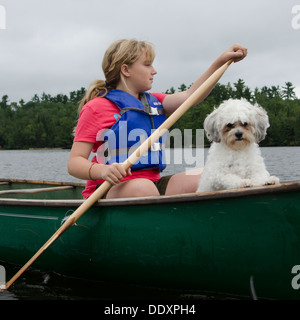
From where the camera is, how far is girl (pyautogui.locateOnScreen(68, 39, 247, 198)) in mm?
3479

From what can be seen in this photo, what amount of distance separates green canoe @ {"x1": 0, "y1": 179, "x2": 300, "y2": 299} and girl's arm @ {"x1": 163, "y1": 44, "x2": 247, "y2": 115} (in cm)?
106

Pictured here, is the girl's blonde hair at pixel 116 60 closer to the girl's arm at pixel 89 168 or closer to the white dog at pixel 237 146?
the girl's arm at pixel 89 168

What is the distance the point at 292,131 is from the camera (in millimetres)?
64688

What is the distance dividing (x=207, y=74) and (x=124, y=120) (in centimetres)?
89

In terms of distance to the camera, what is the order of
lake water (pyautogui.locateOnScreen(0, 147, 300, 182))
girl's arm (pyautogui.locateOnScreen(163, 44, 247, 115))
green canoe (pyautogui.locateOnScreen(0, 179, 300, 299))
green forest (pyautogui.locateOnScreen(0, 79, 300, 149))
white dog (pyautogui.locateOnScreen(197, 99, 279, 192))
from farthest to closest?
green forest (pyautogui.locateOnScreen(0, 79, 300, 149)) → lake water (pyautogui.locateOnScreen(0, 147, 300, 182)) → girl's arm (pyautogui.locateOnScreen(163, 44, 247, 115)) → white dog (pyautogui.locateOnScreen(197, 99, 279, 192)) → green canoe (pyautogui.locateOnScreen(0, 179, 300, 299))

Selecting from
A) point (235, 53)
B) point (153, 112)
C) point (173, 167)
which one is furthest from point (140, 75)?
point (173, 167)

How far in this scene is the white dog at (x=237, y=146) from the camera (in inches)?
120

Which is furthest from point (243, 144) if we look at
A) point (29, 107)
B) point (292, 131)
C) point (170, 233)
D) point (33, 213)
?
point (29, 107)

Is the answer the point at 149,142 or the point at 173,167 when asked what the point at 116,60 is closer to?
the point at 149,142

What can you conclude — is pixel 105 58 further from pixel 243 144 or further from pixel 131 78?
pixel 243 144

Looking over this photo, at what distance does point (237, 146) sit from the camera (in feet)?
10.1

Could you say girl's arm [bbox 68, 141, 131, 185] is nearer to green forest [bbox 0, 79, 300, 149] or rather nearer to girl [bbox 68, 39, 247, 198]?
girl [bbox 68, 39, 247, 198]

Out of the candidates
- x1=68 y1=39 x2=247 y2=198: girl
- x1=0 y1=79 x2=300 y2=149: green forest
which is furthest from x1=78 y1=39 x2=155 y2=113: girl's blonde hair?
x1=0 y1=79 x2=300 y2=149: green forest
